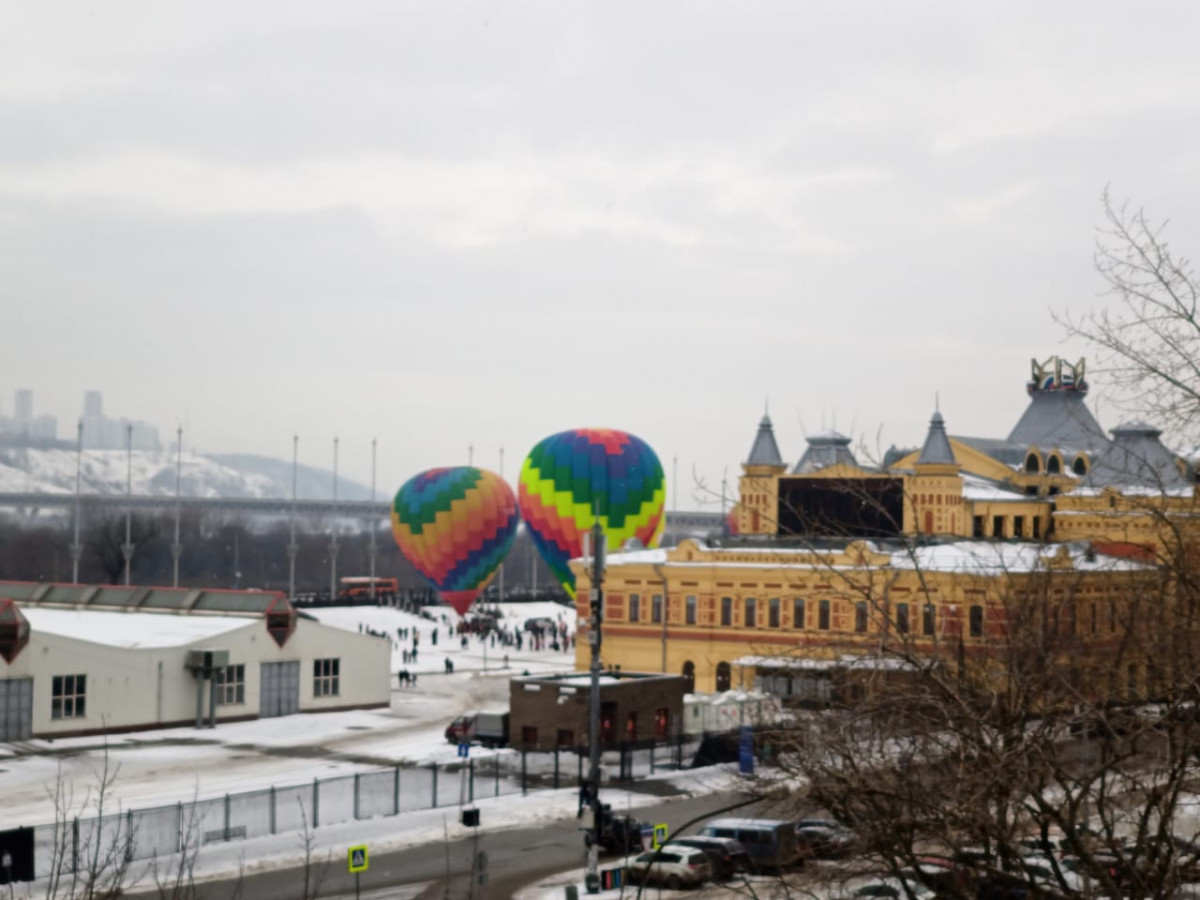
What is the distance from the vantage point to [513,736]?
169ft

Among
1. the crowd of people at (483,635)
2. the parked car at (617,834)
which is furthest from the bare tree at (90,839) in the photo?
the crowd of people at (483,635)

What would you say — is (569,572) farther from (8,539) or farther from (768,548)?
(8,539)

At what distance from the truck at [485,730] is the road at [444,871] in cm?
1274

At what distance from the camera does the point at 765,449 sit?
75.7 metres

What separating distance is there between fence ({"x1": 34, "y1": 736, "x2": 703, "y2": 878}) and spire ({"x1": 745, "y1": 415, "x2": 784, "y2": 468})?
25.5 m

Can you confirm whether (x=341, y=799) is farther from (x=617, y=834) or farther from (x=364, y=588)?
(x=364, y=588)

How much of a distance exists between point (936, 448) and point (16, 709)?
3863 cm

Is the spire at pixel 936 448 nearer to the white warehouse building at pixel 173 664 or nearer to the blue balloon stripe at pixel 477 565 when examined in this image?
the white warehouse building at pixel 173 664

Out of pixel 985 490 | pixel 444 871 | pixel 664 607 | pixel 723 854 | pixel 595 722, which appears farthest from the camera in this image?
pixel 985 490

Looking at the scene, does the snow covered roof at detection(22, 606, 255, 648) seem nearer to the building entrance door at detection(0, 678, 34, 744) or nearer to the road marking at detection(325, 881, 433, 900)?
the building entrance door at detection(0, 678, 34, 744)

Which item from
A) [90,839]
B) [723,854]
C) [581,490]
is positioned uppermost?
[581,490]

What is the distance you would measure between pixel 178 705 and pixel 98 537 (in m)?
109

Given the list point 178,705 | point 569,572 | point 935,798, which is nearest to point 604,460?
point 569,572

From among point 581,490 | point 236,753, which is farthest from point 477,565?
point 236,753
